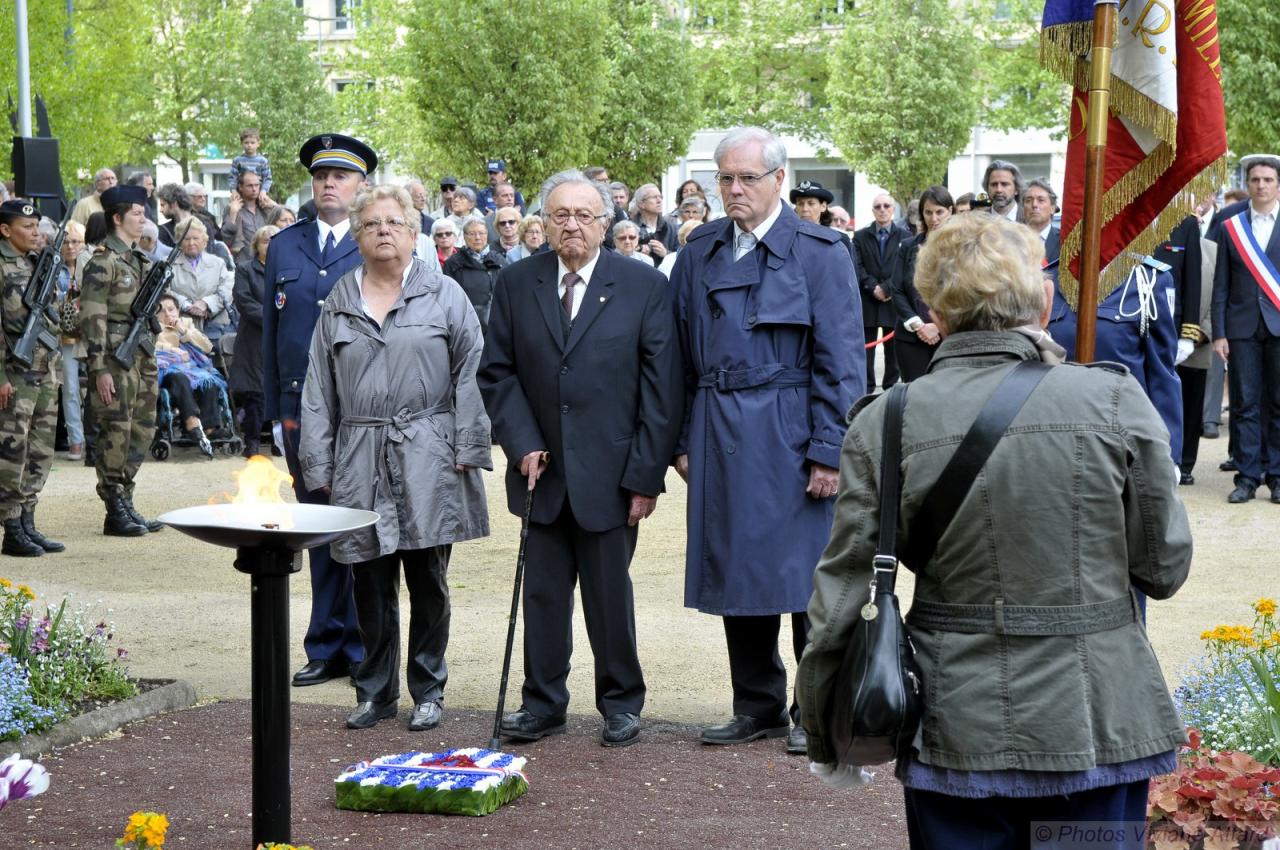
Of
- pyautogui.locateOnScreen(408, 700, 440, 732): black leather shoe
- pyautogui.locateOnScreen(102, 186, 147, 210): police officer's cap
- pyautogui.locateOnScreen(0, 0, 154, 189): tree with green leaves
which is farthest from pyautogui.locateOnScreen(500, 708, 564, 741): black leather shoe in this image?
pyautogui.locateOnScreen(0, 0, 154, 189): tree with green leaves

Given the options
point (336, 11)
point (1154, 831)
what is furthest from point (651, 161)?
point (1154, 831)

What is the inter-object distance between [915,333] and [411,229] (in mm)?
8333

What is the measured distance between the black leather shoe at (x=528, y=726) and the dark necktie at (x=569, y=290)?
157 centimetres

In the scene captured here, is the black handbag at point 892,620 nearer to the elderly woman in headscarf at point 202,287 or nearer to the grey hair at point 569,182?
the grey hair at point 569,182

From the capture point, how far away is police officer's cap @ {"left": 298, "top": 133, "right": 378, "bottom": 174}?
7.66 metres

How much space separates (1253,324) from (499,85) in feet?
54.0

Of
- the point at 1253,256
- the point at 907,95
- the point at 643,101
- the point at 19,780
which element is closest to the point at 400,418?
the point at 19,780

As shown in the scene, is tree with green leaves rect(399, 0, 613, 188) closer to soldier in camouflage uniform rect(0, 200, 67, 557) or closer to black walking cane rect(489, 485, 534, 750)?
soldier in camouflage uniform rect(0, 200, 67, 557)

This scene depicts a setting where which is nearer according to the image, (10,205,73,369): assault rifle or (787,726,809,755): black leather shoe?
(787,726,809,755): black leather shoe

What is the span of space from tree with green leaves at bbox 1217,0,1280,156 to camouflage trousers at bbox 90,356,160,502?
1872cm

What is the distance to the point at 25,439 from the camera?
10.7 m

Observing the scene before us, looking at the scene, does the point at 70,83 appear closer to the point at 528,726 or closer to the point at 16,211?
the point at 16,211

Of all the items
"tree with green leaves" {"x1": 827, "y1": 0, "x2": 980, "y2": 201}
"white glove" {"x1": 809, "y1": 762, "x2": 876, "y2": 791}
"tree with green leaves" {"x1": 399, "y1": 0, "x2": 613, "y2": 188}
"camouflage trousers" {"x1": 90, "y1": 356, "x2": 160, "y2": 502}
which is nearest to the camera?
"white glove" {"x1": 809, "y1": 762, "x2": 876, "y2": 791}

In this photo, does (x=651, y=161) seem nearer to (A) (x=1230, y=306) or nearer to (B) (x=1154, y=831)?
(A) (x=1230, y=306)
